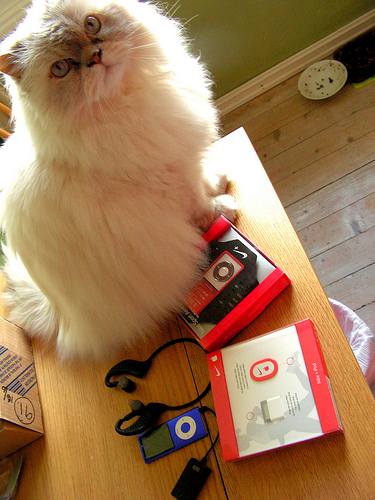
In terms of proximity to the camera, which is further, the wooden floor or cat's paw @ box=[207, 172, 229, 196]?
the wooden floor

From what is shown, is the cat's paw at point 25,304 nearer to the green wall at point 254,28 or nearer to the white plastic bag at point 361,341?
the white plastic bag at point 361,341

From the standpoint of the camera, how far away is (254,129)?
6.84ft

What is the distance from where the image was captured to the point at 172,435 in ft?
2.67

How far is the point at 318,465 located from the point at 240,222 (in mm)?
553

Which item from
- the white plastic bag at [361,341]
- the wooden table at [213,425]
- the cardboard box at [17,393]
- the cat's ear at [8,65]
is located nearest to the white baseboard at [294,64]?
the wooden table at [213,425]

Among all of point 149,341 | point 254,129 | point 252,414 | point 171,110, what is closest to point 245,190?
point 171,110

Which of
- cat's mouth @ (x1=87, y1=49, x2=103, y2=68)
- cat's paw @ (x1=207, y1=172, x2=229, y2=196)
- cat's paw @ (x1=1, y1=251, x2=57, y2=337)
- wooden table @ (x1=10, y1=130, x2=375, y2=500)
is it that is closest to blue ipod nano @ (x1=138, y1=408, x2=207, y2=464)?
wooden table @ (x1=10, y1=130, x2=375, y2=500)

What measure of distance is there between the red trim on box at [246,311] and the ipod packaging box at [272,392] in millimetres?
29

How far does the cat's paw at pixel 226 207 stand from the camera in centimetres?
102

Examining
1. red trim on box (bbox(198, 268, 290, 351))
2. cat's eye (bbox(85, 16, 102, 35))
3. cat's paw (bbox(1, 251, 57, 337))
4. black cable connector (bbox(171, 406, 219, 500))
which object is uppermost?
cat's eye (bbox(85, 16, 102, 35))

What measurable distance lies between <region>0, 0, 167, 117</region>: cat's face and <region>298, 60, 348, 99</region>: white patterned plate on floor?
4.43 ft

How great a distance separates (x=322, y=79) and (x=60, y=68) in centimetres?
151

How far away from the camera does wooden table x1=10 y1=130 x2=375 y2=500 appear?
0.67 metres

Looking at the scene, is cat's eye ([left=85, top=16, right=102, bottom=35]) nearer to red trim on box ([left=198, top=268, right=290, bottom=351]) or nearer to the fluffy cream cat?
the fluffy cream cat
